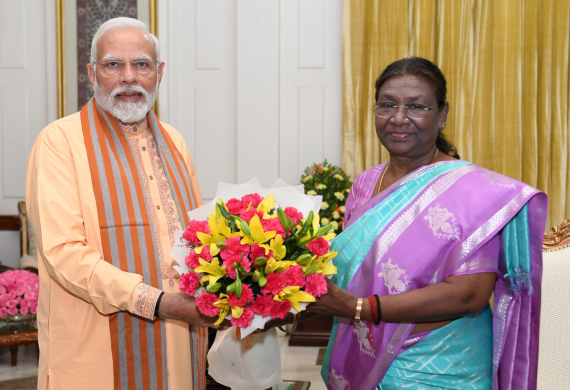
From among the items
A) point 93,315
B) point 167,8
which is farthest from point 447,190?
point 167,8

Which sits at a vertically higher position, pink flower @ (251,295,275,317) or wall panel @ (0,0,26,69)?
wall panel @ (0,0,26,69)

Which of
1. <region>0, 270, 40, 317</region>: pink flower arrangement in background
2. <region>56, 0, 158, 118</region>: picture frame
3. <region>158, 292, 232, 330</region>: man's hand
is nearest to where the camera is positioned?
<region>158, 292, 232, 330</region>: man's hand

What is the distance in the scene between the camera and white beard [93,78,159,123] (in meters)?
1.96

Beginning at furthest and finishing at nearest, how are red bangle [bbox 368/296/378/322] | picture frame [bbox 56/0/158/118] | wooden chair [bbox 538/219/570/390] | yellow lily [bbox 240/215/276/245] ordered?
picture frame [bbox 56/0/158/118], wooden chair [bbox 538/219/570/390], red bangle [bbox 368/296/378/322], yellow lily [bbox 240/215/276/245]

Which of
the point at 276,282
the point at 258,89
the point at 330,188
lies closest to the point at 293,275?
the point at 276,282

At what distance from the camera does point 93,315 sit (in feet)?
5.90

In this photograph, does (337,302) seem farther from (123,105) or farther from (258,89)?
(258,89)

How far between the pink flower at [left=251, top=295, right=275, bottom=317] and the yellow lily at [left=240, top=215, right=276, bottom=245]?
0.15 metres

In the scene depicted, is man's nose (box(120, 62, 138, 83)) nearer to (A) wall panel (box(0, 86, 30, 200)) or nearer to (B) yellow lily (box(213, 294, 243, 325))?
(B) yellow lily (box(213, 294, 243, 325))

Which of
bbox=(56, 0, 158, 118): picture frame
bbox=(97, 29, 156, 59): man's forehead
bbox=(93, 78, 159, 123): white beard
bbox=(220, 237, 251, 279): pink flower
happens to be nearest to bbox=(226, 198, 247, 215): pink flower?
bbox=(220, 237, 251, 279): pink flower

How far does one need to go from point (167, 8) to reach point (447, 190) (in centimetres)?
477

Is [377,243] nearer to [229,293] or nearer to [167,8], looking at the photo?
[229,293]

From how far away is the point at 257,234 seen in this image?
1.30m

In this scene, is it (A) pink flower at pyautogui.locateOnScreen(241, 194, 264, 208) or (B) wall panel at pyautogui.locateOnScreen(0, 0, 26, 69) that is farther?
(B) wall panel at pyautogui.locateOnScreen(0, 0, 26, 69)
